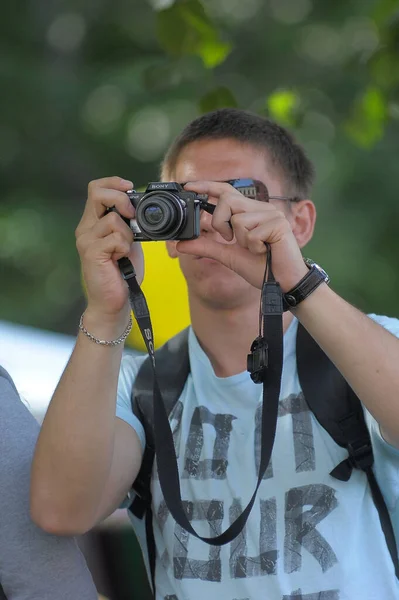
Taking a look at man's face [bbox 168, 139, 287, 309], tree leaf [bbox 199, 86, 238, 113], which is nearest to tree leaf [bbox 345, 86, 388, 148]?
tree leaf [bbox 199, 86, 238, 113]

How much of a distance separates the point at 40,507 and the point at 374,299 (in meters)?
7.72

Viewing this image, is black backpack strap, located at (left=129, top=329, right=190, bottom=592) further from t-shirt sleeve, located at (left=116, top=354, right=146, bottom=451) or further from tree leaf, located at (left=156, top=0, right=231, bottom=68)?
tree leaf, located at (left=156, top=0, right=231, bottom=68)

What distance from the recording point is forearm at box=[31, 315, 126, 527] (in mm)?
1921

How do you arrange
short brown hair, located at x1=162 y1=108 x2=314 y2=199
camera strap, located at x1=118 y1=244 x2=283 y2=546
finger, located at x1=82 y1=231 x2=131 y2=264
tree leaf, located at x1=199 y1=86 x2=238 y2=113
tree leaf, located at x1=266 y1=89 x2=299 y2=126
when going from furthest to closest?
tree leaf, located at x1=266 y1=89 x2=299 y2=126 → tree leaf, located at x1=199 y1=86 x2=238 y2=113 → short brown hair, located at x1=162 y1=108 x2=314 y2=199 → finger, located at x1=82 y1=231 x2=131 y2=264 → camera strap, located at x1=118 y1=244 x2=283 y2=546

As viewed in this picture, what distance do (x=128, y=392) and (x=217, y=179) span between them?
20.5 inches

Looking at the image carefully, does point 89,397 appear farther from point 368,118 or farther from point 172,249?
point 368,118

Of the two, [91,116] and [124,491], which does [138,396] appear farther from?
[91,116]

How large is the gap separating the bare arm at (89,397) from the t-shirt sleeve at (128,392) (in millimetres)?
199

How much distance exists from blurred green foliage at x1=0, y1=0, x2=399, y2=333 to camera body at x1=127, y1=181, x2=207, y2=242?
6555 millimetres

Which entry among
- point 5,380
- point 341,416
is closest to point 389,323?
point 341,416

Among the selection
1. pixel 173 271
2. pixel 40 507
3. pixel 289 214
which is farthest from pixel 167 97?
pixel 40 507

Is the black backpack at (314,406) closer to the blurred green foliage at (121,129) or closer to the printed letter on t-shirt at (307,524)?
the printed letter on t-shirt at (307,524)

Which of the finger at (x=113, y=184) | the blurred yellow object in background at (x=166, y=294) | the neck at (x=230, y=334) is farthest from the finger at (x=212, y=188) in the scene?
the blurred yellow object in background at (x=166, y=294)

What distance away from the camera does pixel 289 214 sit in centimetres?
237
